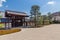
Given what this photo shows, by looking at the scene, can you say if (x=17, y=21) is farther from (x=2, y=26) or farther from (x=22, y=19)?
(x=2, y=26)

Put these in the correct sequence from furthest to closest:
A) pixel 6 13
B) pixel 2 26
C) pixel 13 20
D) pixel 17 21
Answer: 1. pixel 17 21
2. pixel 13 20
3. pixel 6 13
4. pixel 2 26

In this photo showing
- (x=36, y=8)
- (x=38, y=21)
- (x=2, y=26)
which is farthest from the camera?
(x=36, y=8)

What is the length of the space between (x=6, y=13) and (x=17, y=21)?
542 centimetres

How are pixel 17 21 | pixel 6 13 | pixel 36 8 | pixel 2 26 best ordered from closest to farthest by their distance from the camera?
pixel 2 26 → pixel 6 13 → pixel 17 21 → pixel 36 8

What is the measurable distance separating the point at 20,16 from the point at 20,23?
1.62 metres

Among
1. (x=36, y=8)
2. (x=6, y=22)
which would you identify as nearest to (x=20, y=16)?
(x=6, y=22)

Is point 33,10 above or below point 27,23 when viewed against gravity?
above

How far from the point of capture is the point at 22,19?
3572cm

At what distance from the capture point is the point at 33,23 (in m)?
35.7

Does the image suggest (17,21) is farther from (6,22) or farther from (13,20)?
(6,22)

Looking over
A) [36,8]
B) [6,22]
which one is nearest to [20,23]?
[6,22]

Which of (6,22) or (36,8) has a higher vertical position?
(36,8)

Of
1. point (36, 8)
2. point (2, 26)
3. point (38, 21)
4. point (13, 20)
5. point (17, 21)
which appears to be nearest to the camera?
point (2, 26)

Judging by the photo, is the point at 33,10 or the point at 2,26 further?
the point at 33,10
